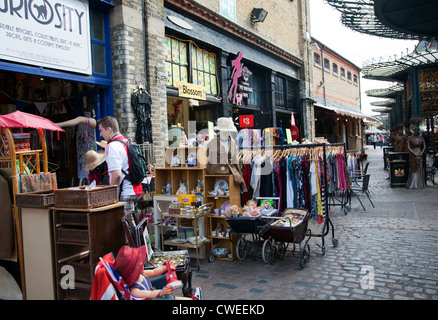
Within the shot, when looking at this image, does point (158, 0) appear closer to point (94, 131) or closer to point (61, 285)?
point (94, 131)

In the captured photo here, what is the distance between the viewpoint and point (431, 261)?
5.08 meters

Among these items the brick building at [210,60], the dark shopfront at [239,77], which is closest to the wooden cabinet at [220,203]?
the brick building at [210,60]

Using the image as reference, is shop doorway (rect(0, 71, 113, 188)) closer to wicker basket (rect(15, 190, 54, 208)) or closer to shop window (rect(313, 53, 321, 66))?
wicker basket (rect(15, 190, 54, 208))

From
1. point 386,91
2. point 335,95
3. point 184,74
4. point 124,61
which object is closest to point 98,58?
point 124,61

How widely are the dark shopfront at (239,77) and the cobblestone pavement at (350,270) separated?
5.05 m

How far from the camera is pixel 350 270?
491 cm

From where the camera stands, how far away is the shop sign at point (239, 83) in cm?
1151

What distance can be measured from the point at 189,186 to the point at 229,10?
7714 millimetres

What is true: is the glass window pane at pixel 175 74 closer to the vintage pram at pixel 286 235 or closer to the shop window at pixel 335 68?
the vintage pram at pixel 286 235

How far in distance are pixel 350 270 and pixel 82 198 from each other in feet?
12.5

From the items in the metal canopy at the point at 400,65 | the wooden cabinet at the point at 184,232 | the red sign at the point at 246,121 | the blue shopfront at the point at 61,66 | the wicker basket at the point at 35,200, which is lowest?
the wooden cabinet at the point at 184,232

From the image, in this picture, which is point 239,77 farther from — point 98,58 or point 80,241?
point 80,241

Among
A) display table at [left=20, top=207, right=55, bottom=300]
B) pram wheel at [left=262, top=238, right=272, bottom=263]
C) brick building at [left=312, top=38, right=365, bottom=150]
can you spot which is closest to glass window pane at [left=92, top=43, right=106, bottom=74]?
display table at [left=20, top=207, right=55, bottom=300]

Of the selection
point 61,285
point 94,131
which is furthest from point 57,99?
point 61,285
